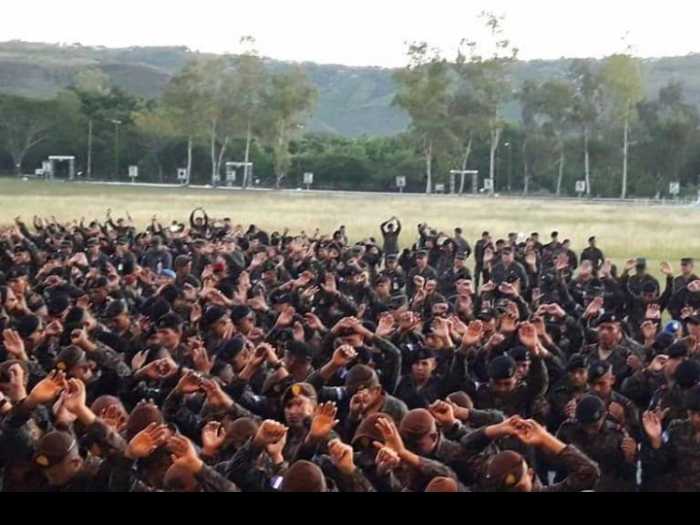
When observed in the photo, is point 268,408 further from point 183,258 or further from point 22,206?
point 22,206

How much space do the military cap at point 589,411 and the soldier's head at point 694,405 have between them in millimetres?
499

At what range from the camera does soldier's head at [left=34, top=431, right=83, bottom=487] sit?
5.49 meters

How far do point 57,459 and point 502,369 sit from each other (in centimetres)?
329

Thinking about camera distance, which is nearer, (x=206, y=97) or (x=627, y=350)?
(x=627, y=350)

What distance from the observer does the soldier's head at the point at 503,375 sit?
25.5 feet

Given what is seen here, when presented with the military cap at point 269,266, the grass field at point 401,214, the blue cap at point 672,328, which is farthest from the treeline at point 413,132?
the blue cap at point 672,328

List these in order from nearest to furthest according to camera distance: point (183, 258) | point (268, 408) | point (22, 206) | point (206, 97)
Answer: point (268, 408), point (183, 258), point (22, 206), point (206, 97)

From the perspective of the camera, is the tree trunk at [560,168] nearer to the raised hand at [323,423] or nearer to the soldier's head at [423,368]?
the soldier's head at [423,368]

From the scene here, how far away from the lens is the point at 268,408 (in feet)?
24.3

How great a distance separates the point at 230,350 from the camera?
8211 mm
